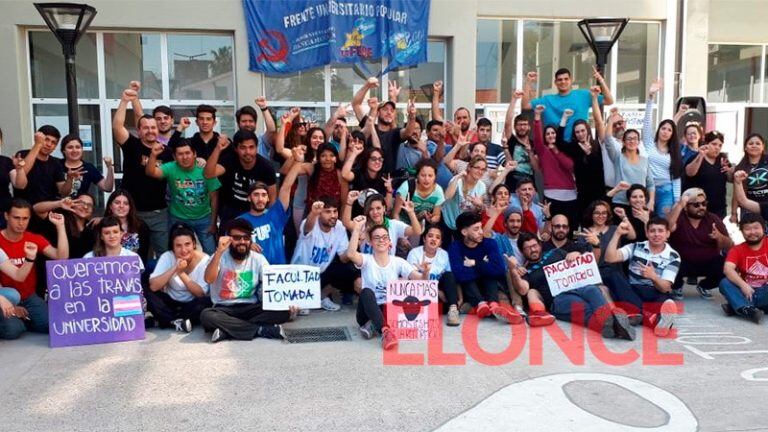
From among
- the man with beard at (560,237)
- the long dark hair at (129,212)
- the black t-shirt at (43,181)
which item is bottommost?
the man with beard at (560,237)

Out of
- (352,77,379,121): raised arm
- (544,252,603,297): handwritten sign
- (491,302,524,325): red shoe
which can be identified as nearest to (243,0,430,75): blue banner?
(352,77,379,121): raised arm

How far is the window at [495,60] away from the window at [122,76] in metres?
4.43

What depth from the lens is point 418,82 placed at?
1165 centimetres

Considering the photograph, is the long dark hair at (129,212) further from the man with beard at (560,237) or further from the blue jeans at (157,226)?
the man with beard at (560,237)

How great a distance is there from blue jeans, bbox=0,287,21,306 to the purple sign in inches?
17.3

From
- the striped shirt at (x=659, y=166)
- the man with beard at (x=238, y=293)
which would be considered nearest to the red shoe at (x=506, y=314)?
the man with beard at (x=238, y=293)

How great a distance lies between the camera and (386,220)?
6.67 m

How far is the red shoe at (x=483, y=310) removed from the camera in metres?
6.26

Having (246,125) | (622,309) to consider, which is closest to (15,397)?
(246,125)

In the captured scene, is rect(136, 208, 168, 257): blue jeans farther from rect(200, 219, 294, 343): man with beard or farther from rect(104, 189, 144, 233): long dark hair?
rect(200, 219, 294, 343): man with beard

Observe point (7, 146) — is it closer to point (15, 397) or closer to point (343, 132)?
point (343, 132)

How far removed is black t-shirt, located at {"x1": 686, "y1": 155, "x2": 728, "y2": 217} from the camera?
786 centimetres

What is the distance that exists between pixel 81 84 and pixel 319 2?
415 cm

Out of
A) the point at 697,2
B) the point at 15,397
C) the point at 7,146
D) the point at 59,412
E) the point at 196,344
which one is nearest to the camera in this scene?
the point at 59,412
